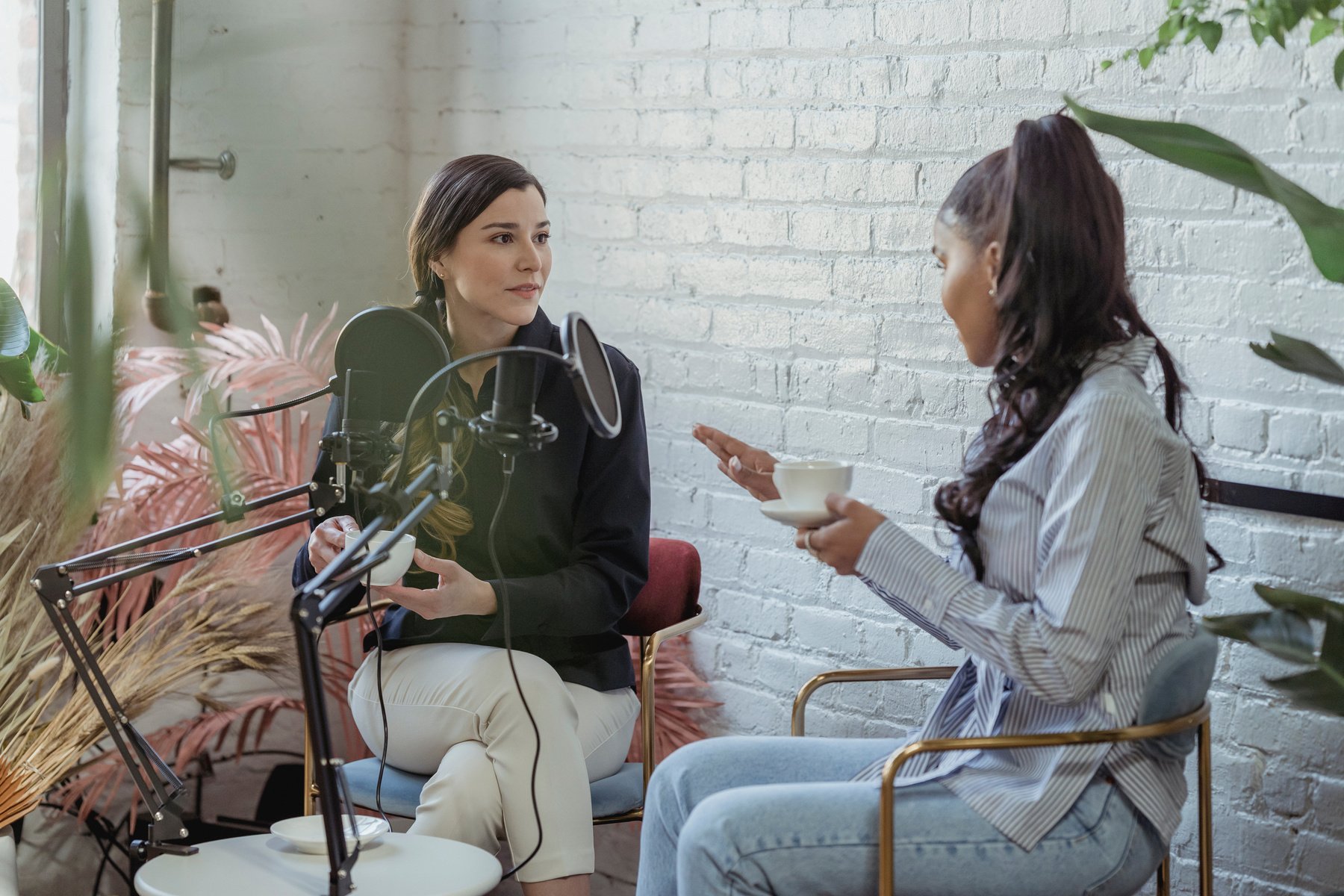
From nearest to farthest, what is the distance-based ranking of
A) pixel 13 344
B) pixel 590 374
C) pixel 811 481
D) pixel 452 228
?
1. pixel 590 374
2. pixel 811 481
3. pixel 13 344
4. pixel 452 228

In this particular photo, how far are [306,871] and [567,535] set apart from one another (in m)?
0.74

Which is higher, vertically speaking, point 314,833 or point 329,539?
point 329,539

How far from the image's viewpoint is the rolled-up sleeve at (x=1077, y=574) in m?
1.31

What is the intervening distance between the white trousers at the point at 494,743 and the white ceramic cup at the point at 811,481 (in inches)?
24.9

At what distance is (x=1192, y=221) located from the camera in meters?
1.96

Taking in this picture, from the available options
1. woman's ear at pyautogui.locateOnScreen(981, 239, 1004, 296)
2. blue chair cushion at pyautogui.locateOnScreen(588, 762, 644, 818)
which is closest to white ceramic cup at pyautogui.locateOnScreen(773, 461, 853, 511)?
woman's ear at pyautogui.locateOnScreen(981, 239, 1004, 296)

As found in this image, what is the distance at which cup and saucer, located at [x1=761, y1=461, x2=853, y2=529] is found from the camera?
4.63 ft

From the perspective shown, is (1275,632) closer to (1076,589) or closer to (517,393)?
(1076,589)

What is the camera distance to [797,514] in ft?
4.61

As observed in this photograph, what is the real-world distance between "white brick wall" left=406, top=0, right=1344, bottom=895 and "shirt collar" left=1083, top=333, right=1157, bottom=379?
0.52 metres

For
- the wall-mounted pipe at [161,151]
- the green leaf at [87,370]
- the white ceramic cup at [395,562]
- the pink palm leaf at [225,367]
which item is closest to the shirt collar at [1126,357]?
the white ceramic cup at [395,562]

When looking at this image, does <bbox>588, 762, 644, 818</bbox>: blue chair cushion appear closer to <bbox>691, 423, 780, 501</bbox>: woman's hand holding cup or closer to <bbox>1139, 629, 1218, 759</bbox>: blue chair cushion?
<bbox>691, 423, 780, 501</bbox>: woman's hand holding cup

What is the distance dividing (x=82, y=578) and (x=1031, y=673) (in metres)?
1.91

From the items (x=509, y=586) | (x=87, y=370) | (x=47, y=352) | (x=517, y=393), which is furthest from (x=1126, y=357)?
(x=47, y=352)
